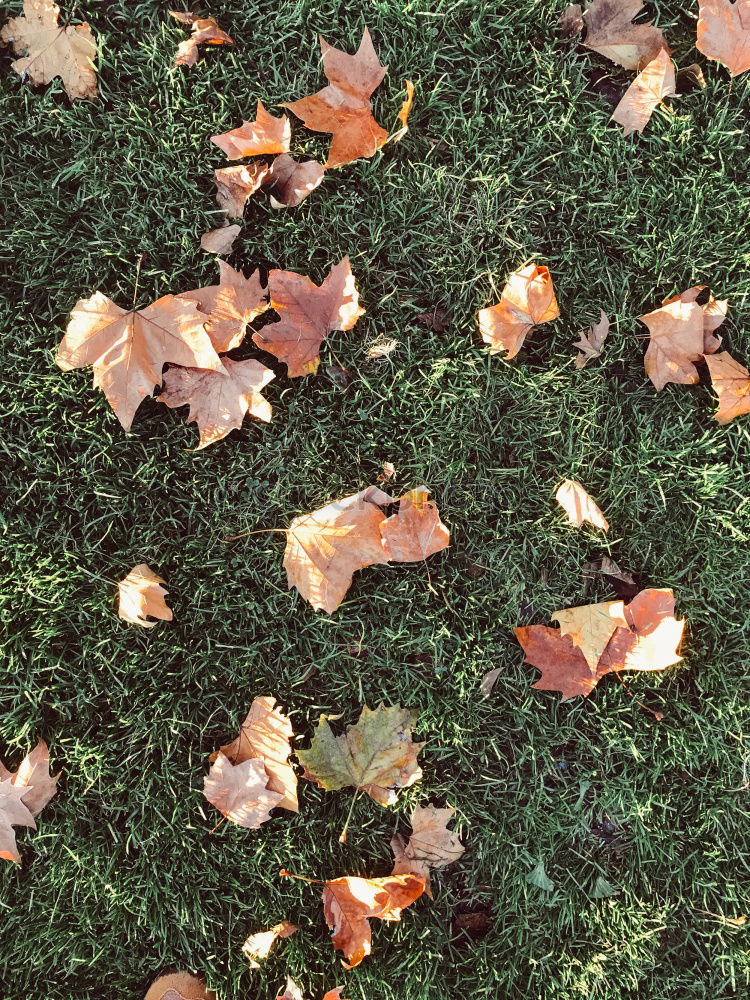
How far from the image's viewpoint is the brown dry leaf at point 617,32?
2166 mm

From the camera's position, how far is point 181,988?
2006mm

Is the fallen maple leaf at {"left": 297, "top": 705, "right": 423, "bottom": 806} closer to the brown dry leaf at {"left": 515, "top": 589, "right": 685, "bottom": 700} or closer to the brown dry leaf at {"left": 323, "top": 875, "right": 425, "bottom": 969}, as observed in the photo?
the brown dry leaf at {"left": 323, "top": 875, "right": 425, "bottom": 969}

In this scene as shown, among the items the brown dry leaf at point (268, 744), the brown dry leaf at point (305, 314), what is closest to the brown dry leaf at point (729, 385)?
the brown dry leaf at point (305, 314)

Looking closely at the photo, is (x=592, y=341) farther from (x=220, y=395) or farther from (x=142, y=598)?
(x=142, y=598)

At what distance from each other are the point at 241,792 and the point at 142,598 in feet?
2.01

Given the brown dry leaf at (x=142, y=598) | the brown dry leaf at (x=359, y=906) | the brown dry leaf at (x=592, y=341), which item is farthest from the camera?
the brown dry leaf at (x=592, y=341)

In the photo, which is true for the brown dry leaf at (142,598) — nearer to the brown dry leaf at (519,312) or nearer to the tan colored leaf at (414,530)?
the tan colored leaf at (414,530)

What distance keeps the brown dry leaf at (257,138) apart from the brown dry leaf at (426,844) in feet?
6.46

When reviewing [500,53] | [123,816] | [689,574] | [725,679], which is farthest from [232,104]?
[725,679]

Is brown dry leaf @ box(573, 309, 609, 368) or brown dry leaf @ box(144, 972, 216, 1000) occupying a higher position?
brown dry leaf @ box(573, 309, 609, 368)

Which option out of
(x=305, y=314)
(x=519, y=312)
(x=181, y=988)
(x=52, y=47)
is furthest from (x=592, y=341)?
(x=181, y=988)

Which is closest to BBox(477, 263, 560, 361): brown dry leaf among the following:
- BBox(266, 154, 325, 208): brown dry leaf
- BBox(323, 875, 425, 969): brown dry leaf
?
BBox(266, 154, 325, 208): brown dry leaf

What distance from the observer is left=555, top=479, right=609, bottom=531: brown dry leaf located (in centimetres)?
213

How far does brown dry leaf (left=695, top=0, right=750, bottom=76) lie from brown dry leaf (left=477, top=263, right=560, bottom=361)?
33.1 inches
